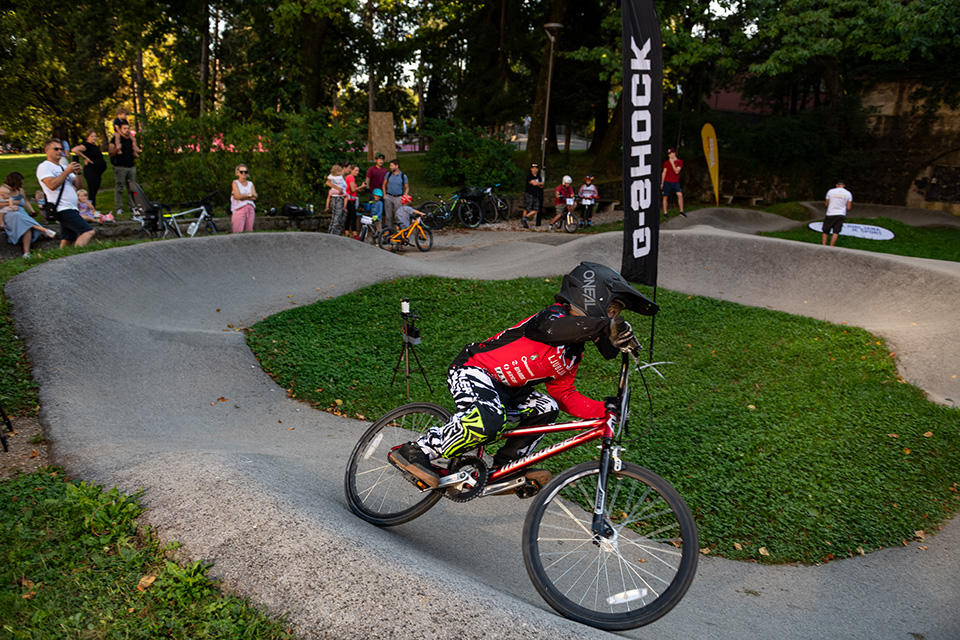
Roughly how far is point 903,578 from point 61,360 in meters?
7.92

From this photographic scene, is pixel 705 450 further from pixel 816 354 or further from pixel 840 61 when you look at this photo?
pixel 840 61

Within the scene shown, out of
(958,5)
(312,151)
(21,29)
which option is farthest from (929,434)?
(21,29)

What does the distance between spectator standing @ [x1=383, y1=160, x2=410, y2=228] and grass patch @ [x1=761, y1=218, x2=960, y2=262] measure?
1122cm

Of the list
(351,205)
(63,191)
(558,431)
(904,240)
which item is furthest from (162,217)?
(904,240)

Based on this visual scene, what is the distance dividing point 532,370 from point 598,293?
2.07ft

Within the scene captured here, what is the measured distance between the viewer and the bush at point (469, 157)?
23516mm

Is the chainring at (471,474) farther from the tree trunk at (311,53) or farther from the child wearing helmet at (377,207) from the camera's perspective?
the tree trunk at (311,53)

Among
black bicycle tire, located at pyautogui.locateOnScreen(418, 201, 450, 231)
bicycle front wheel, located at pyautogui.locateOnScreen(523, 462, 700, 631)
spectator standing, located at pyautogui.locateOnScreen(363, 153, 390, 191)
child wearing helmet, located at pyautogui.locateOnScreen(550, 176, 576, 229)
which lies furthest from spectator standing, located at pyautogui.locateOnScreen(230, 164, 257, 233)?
bicycle front wheel, located at pyautogui.locateOnScreen(523, 462, 700, 631)

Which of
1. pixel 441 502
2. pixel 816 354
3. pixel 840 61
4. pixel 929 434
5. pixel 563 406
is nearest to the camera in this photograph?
pixel 563 406

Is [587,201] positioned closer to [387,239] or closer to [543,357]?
[387,239]

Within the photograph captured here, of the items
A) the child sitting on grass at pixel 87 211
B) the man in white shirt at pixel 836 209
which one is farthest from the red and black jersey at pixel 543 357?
the man in white shirt at pixel 836 209

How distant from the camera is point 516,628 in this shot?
2838mm

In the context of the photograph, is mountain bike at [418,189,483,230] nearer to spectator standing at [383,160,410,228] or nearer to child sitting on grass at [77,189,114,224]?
spectator standing at [383,160,410,228]

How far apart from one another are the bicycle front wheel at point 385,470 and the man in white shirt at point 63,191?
8.58 meters
